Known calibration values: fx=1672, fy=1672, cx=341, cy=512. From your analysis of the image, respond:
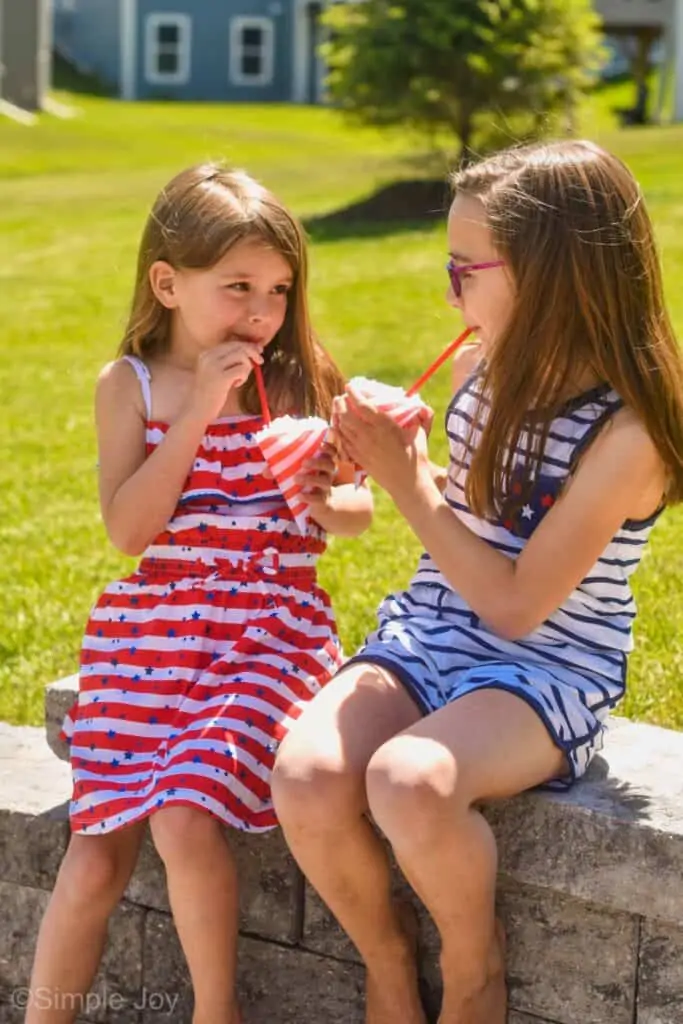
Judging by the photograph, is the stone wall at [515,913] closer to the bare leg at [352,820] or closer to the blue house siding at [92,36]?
the bare leg at [352,820]

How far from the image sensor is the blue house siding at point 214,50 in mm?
38844

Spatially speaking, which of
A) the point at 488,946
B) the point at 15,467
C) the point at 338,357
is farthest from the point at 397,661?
the point at 338,357

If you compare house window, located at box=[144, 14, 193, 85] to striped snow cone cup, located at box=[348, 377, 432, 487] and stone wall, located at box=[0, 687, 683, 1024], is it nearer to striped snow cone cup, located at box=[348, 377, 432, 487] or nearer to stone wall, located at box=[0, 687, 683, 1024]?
stone wall, located at box=[0, 687, 683, 1024]

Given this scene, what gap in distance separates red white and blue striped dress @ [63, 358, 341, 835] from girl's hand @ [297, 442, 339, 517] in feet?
0.39

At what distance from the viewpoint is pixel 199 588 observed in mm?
2932

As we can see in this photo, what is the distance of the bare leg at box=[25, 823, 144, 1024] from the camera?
109 inches

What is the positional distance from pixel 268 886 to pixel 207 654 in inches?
16.1

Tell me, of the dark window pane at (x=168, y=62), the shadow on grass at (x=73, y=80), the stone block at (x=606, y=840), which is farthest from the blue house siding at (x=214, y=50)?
the stone block at (x=606, y=840)

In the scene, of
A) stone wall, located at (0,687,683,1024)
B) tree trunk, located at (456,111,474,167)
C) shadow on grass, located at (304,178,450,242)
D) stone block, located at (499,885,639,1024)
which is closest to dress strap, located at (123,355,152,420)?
stone wall, located at (0,687,683,1024)

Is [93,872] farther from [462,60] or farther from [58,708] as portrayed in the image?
[462,60]

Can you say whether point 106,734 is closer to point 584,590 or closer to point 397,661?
point 397,661

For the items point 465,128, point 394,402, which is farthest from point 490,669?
point 465,128

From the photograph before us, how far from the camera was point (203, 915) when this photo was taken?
8.57ft

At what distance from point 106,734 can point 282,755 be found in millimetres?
414
